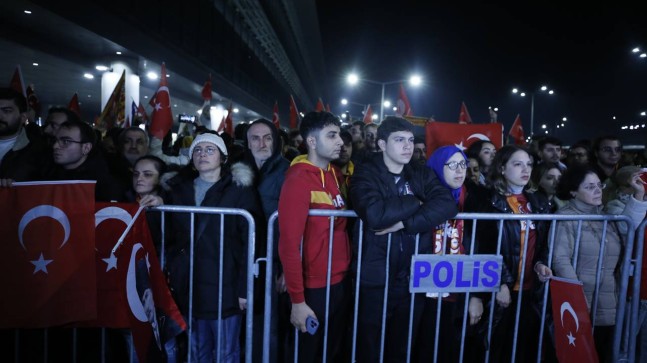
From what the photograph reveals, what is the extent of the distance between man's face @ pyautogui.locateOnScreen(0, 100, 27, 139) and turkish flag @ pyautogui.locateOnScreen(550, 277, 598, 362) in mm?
4871

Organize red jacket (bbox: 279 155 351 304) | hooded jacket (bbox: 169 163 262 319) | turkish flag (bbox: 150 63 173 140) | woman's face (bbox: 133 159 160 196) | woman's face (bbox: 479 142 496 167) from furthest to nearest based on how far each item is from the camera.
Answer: turkish flag (bbox: 150 63 173 140), woman's face (bbox: 479 142 496 167), woman's face (bbox: 133 159 160 196), hooded jacket (bbox: 169 163 262 319), red jacket (bbox: 279 155 351 304)

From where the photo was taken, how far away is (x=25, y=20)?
10.7 metres

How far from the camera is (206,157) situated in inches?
139

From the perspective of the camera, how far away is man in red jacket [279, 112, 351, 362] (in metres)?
3.00

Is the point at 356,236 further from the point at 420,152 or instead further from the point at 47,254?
the point at 420,152

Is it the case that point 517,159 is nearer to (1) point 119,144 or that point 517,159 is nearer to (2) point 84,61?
(1) point 119,144

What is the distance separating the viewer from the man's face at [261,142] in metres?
4.06

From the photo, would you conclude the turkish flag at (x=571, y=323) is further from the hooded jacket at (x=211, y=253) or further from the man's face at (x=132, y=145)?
the man's face at (x=132, y=145)

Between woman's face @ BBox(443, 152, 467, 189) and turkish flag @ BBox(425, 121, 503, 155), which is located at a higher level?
turkish flag @ BBox(425, 121, 503, 155)

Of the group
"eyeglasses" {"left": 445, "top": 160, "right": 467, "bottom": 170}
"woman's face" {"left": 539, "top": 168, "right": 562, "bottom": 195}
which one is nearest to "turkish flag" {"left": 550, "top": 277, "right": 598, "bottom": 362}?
"eyeglasses" {"left": 445, "top": 160, "right": 467, "bottom": 170}

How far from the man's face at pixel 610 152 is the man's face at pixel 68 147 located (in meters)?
6.54

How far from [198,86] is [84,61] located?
528cm

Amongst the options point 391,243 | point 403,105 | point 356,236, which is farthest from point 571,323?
point 403,105

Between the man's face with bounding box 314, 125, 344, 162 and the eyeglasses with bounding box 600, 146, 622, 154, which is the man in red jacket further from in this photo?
the eyeglasses with bounding box 600, 146, 622, 154
